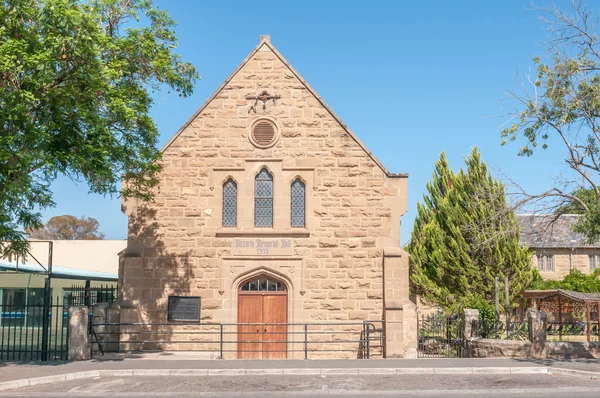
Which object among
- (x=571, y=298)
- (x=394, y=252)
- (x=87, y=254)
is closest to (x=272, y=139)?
(x=394, y=252)

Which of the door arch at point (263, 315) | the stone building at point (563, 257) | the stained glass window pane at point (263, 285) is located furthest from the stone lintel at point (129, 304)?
the stone building at point (563, 257)

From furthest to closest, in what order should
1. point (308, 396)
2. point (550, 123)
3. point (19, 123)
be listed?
point (550, 123), point (19, 123), point (308, 396)

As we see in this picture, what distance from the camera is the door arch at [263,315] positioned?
755 inches

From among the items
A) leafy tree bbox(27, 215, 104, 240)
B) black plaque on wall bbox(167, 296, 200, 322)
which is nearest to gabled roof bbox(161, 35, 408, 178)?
black plaque on wall bbox(167, 296, 200, 322)

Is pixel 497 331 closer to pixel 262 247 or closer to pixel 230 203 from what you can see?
pixel 262 247

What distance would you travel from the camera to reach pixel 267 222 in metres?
19.8

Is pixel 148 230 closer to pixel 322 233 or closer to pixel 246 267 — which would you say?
pixel 246 267

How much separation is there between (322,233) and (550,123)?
23.1 feet

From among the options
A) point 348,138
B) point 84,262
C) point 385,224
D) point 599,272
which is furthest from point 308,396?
point 84,262

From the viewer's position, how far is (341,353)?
19062mm

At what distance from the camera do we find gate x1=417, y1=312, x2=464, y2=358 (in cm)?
2000

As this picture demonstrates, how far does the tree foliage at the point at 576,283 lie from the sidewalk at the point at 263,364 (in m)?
21.7

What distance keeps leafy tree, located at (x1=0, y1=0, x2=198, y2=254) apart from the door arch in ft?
16.4

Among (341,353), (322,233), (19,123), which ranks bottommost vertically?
(341,353)
